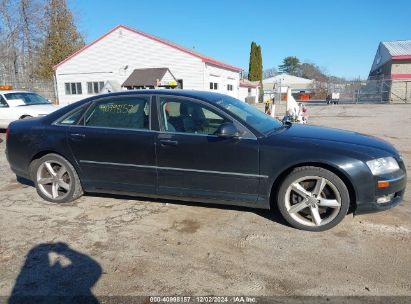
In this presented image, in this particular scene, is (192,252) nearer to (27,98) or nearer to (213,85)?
(27,98)

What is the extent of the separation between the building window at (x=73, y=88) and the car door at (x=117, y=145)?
25552 millimetres

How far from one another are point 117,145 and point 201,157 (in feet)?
3.65

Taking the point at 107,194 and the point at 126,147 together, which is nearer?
the point at 126,147

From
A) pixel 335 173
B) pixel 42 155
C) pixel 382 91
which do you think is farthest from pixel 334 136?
pixel 382 91

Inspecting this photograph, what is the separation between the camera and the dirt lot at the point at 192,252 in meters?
2.73

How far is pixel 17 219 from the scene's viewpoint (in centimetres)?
410

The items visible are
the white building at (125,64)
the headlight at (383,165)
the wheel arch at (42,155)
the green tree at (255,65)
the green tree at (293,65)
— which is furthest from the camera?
the green tree at (293,65)

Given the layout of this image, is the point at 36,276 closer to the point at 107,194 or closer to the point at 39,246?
the point at 39,246

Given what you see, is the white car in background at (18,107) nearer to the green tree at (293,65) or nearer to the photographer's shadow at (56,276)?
the photographer's shadow at (56,276)

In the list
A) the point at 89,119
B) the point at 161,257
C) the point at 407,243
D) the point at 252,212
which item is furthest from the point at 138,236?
the point at 407,243

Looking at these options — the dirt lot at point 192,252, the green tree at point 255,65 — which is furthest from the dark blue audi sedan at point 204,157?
the green tree at point 255,65

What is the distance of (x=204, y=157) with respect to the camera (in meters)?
3.84

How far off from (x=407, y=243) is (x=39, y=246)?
12.2 ft

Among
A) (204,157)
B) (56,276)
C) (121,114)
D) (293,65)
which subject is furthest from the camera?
(293,65)
